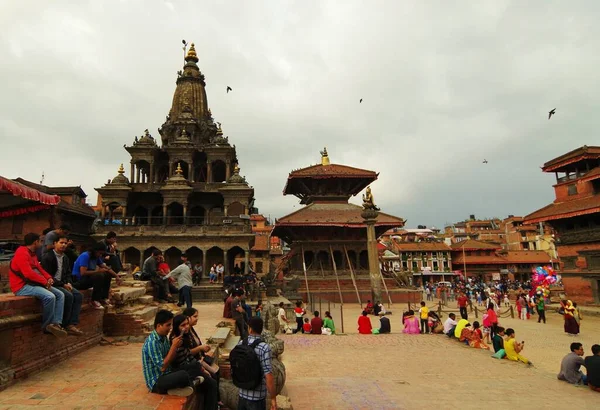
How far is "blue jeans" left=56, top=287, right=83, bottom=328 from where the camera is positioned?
18.6ft

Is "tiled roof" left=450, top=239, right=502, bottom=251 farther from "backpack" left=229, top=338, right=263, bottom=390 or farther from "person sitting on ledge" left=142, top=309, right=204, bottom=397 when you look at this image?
"person sitting on ledge" left=142, top=309, right=204, bottom=397

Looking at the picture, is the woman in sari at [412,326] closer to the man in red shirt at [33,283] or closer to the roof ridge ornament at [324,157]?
the man in red shirt at [33,283]

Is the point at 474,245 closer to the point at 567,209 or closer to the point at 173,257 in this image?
the point at 567,209

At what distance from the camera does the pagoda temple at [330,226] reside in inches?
1133

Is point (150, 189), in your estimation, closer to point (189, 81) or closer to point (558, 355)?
point (189, 81)

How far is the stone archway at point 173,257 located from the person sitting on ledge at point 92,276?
23868 mm

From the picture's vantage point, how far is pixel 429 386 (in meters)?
Result: 7.80

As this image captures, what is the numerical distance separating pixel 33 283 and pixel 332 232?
2582cm

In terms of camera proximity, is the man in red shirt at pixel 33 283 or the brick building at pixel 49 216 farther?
the brick building at pixel 49 216

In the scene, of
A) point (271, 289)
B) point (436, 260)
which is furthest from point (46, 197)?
point (436, 260)

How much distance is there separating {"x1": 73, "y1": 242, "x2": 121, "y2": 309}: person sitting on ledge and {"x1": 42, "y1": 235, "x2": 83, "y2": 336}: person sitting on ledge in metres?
0.64

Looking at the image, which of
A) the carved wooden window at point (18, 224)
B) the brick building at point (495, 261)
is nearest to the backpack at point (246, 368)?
the carved wooden window at point (18, 224)

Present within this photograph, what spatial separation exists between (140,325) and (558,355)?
13763mm

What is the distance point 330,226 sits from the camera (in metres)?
29.2
